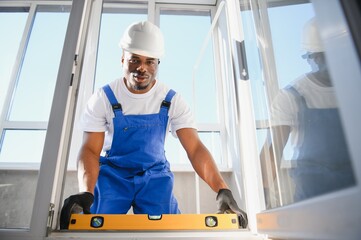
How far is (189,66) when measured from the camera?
2.19 m

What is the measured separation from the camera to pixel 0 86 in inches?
36.1

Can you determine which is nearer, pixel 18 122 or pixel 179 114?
pixel 18 122

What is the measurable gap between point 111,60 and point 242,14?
141 centimetres

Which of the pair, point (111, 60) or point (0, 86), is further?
point (111, 60)

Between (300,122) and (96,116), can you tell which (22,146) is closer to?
(96,116)

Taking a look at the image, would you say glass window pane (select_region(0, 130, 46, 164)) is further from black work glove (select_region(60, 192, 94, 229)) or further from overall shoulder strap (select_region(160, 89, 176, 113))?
overall shoulder strap (select_region(160, 89, 176, 113))

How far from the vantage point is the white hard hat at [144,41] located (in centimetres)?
128

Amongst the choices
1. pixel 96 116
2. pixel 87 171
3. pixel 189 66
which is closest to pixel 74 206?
pixel 87 171

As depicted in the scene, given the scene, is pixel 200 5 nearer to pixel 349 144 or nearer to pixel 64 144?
pixel 64 144

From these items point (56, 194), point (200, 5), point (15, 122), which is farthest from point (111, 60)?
point (56, 194)

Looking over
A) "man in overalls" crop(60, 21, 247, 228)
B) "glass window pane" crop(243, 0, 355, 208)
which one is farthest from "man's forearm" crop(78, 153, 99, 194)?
"glass window pane" crop(243, 0, 355, 208)

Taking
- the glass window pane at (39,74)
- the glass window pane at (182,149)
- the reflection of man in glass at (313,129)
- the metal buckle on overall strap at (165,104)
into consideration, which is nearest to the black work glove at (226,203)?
the reflection of man in glass at (313,129)

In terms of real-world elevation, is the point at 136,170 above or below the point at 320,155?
above

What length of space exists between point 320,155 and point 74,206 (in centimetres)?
75
